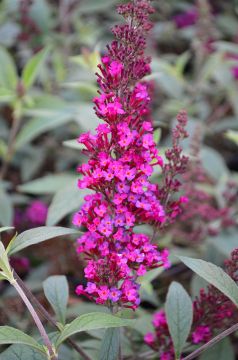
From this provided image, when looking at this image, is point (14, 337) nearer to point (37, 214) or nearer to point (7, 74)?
point (37, 214)

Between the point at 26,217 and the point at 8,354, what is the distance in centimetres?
137

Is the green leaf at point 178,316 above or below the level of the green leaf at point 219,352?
above

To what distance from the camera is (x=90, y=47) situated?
4.04 meters

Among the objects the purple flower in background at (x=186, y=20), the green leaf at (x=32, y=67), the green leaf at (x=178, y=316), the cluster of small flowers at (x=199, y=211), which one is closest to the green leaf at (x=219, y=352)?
the green leaf at (x=178, y=316)

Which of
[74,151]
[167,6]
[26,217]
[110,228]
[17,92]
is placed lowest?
[26,217]

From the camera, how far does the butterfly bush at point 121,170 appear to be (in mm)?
1394

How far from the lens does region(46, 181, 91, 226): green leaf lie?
6.49ft

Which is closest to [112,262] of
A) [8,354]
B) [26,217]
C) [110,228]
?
[110,228]

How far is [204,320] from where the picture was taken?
1.69 metres

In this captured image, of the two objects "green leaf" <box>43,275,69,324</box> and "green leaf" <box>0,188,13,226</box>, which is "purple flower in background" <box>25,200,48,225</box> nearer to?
"green leaf" <box>0,188,13,226</box>

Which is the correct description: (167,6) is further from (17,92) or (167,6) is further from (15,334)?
(15,334)

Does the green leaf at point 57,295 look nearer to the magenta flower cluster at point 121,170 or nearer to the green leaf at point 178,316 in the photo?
the magenta flower cluster at point 121,170

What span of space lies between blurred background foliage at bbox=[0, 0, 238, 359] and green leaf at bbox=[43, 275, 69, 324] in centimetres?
29

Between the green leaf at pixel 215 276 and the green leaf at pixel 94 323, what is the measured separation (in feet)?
0.68
